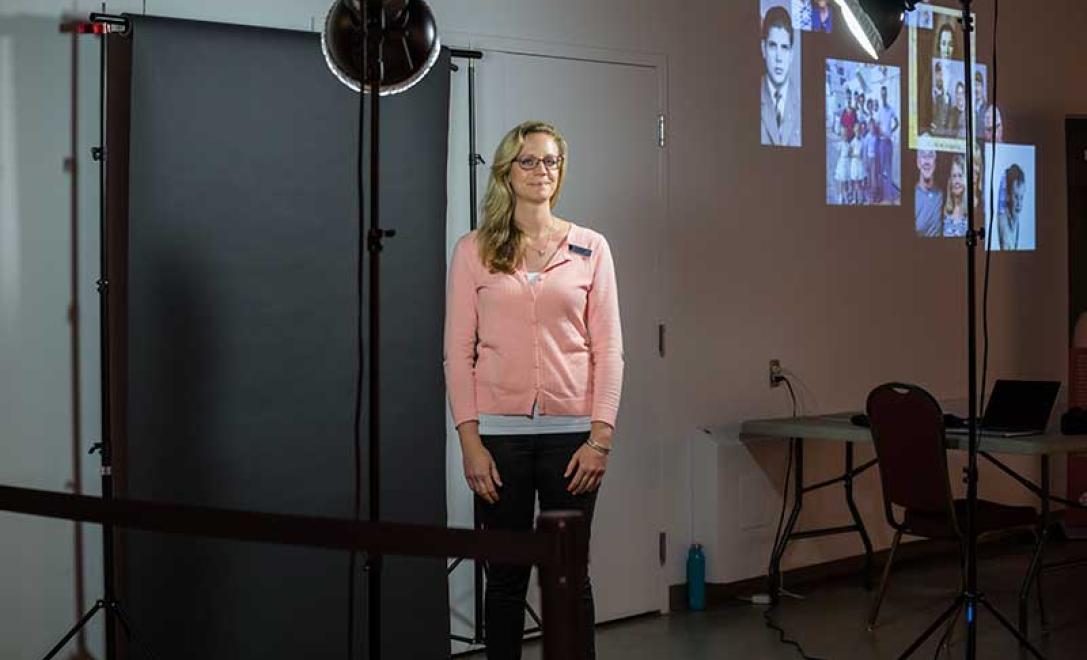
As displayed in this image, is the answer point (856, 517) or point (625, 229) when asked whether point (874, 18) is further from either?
point (856, 517)

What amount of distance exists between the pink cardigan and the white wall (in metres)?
1.20

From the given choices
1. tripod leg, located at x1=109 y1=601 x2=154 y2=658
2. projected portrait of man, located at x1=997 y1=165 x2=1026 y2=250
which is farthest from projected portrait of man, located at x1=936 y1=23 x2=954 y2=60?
tripod leg, located at x1=109 y1=601 x2=154 y2=658

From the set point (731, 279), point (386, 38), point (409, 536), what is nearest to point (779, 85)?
point (731, 279)

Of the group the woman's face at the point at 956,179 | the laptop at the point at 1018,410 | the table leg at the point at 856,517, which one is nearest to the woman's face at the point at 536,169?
the laptop at the point at 1018,410

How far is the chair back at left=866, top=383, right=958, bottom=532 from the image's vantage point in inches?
203

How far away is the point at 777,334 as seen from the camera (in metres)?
6.30

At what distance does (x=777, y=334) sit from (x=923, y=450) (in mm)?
1219

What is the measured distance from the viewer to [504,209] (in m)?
3.96

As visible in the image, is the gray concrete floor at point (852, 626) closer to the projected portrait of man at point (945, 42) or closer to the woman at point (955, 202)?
the woman at point (955, 202)

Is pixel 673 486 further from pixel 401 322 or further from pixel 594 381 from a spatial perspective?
pixel 594 381

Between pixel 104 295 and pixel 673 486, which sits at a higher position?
pixel 104 295

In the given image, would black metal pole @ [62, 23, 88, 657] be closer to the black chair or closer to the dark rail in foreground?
the dark rail in foreground

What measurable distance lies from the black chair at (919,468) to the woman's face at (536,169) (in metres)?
1.83

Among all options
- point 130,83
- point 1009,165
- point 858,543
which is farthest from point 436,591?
point 1009,165
